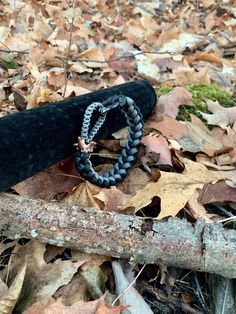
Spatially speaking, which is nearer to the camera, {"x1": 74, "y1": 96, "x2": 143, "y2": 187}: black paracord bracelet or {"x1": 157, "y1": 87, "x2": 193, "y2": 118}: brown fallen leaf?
{"x1": 74, "y1": 96, "x2": 143, "y2": 187}: black paracord bracelet

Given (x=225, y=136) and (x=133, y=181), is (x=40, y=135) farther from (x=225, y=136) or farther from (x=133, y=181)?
(x=225, y=136)

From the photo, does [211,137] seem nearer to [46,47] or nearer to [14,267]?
[14,267]

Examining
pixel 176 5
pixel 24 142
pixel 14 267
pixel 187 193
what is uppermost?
pixel 24 142

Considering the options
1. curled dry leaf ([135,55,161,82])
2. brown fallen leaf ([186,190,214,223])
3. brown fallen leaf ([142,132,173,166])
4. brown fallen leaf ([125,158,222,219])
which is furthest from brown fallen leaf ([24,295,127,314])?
curled dry leaf ([135,55,161,82])

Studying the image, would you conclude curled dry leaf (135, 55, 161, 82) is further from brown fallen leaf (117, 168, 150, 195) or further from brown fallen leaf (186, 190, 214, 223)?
brown fallen leaf (186, 190, 214, 223)

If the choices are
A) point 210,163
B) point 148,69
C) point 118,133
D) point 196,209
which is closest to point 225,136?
point 210,163

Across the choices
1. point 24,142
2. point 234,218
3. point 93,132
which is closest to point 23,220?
point 24,142
